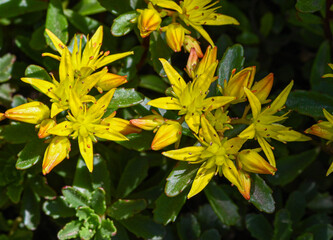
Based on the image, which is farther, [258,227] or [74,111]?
[258,227]

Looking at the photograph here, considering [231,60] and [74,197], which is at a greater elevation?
[231,60]

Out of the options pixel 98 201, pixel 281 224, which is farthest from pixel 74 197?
pixel 281 224

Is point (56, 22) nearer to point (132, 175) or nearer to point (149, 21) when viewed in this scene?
point (149, 21)

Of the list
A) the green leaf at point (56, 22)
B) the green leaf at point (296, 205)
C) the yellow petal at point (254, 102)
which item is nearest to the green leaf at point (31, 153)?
the green leaf at point (56, 22)

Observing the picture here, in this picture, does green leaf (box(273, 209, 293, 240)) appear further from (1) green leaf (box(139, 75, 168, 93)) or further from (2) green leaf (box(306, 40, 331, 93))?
(1) green leaf (box(139, 75, 168, 93))

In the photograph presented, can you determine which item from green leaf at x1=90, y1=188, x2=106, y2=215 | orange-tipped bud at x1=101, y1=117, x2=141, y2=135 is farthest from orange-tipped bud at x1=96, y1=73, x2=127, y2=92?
green leaf at x1=90, y1=188, x2=106, y2=215

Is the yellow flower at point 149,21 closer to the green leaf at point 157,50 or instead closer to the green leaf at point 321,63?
the green leaf at point 157,50

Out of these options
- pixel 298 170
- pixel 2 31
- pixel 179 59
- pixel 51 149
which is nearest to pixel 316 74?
pixel 298 170
